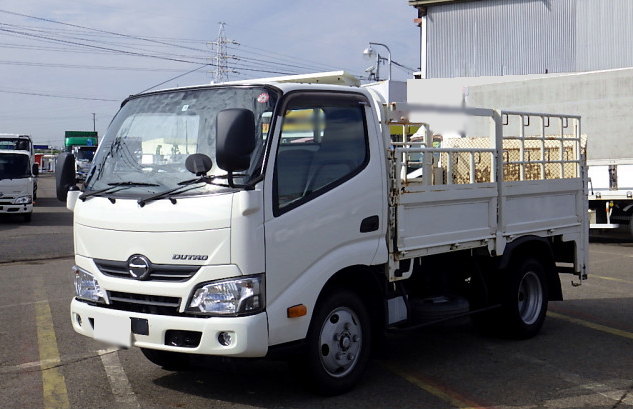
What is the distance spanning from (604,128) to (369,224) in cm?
1136

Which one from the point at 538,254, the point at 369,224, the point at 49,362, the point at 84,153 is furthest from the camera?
the point at 84,153

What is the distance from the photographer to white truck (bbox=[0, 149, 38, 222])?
21172 millimetres

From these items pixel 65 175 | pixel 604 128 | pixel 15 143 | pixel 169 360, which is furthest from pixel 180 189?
pixel 15 143

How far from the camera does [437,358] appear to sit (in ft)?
22.2

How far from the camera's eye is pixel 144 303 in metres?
5.12

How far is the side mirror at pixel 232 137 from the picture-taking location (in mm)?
4688

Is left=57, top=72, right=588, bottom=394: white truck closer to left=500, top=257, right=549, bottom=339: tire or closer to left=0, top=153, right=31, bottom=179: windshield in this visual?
left=500, top=257, right=549, bottom=339: tire

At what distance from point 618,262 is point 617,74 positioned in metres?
4.20

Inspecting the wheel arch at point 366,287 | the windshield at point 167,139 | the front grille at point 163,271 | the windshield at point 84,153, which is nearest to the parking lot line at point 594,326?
the wheel arch at point 366,287

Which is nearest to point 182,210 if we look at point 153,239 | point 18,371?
point 153,239

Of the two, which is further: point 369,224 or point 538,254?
point 538,254

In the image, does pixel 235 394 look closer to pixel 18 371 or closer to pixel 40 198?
pixel 18 371

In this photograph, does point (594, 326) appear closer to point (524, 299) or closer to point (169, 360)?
point (524, 299)

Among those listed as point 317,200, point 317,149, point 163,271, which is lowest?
point 163,271
